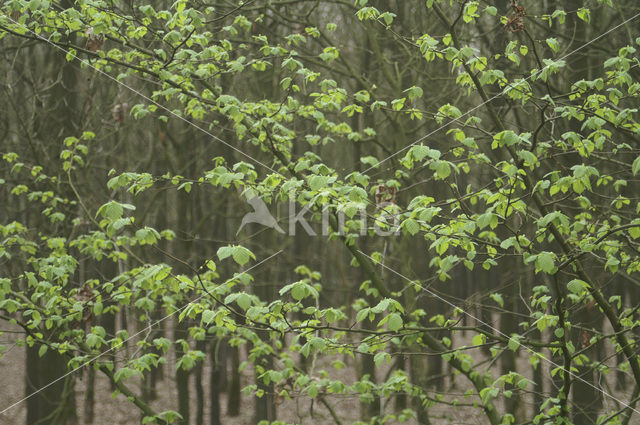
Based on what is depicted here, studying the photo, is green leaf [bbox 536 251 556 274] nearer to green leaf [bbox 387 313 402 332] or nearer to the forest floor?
green leaf [bbox 387 313 402 332]

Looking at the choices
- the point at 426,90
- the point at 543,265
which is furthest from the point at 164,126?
the point at 543,265

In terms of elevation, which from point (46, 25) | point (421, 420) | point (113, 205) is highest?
point (46, 25)

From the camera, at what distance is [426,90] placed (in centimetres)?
Answer: 831

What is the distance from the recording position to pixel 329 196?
358 cm

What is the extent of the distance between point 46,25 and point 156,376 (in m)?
7.54

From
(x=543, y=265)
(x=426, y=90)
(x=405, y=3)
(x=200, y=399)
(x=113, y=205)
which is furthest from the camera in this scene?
(x=200, y=399)

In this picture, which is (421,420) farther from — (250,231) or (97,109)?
(97,109)

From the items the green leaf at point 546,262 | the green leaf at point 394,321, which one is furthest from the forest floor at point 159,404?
the green leaf at point 546,262

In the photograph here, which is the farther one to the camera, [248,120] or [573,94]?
[248,120]

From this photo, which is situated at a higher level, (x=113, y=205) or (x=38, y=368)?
(x=113, y=205)

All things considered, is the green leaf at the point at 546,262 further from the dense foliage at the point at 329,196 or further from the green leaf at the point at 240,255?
the green leaf at the point at 240,255

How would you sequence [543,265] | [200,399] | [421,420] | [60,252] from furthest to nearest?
1. [200,399]
2. [421,420]
3. [60,252]
4. [543,265]

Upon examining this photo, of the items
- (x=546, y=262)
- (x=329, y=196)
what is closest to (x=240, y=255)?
(x=329, y=196)

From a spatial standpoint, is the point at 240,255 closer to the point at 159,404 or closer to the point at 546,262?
the point at 546,262
